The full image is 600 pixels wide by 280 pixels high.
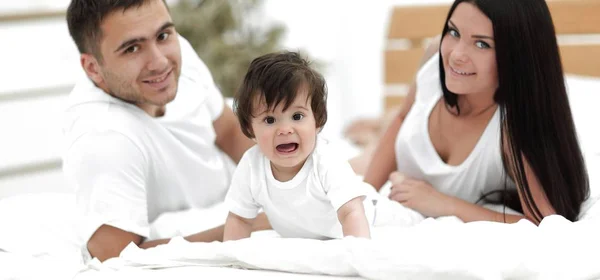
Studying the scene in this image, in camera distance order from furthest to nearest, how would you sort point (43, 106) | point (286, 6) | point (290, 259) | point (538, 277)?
point (286, 6)
point (43, 106)
point (290, 259)
point (538, 277)

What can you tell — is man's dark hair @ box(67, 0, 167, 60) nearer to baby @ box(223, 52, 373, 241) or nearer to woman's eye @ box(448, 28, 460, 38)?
baby @ box(223, 52, 373, 241)

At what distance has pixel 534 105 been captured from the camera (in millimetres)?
1766

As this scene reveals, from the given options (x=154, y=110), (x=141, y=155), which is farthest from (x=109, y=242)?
(x=154, y=110)

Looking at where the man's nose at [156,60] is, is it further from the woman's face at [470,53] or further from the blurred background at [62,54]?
the blurred background at [62,54]

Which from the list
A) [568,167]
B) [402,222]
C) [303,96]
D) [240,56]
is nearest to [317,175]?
[303,96]

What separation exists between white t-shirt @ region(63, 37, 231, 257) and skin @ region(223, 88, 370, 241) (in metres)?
0.40

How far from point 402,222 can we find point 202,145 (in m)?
0.58

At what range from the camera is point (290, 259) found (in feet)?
4.99

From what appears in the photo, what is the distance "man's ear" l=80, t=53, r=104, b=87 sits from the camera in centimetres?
194

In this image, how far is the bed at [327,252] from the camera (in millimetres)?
1416

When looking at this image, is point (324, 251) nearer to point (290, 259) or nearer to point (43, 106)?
point (290, 259)

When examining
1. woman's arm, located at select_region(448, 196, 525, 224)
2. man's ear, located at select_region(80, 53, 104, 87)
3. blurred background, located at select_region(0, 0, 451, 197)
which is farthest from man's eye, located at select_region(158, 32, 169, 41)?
blurred background, located at select_region(0, 0, 451, 197)

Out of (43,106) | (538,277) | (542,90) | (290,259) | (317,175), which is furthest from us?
(43,106)

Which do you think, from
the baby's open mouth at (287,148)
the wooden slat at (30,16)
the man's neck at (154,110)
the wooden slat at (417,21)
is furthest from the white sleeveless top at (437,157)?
the wooden slat at (30,16)
